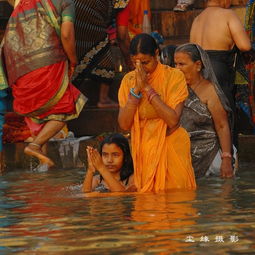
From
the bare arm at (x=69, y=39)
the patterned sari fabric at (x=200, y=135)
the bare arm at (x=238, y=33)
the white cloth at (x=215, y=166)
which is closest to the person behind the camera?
the patterned sari fabric at (x=200, y=135)

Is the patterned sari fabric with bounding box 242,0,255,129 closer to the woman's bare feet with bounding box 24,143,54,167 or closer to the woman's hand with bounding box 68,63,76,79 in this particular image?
the woman's hand with bounding box 68,63,76,79

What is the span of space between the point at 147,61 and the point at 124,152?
2.64 ft

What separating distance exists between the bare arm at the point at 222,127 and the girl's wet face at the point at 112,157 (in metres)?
1.05

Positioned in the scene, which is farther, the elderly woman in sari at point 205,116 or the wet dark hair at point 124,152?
the elderly woman in sari at point 205,116

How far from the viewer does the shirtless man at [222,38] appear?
1043 centimetres

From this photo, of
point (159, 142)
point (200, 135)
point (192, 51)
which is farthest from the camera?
point (200, 135)

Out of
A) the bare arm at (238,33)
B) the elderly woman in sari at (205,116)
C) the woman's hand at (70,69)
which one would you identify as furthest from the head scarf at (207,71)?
the woman's hand at (70,69)

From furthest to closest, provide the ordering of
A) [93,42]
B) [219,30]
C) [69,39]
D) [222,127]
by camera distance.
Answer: [93,42]
[69,39]
[219,30]
[222,127]

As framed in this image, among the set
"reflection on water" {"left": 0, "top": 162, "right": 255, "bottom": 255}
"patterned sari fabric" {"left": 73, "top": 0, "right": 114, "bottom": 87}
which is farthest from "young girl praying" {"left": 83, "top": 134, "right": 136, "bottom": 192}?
"patterned sari fabric" {"left": 73, "top": 0, "right": 114, "bottom": 87}

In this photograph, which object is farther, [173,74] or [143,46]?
[173,74]

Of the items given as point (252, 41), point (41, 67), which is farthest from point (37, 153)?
point (252, 41)

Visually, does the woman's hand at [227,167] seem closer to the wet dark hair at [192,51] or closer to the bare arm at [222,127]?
the bare arm at [222,127]

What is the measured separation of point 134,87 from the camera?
28.6ft

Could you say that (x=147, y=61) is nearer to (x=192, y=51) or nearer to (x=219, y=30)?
(x=192, y=51)
